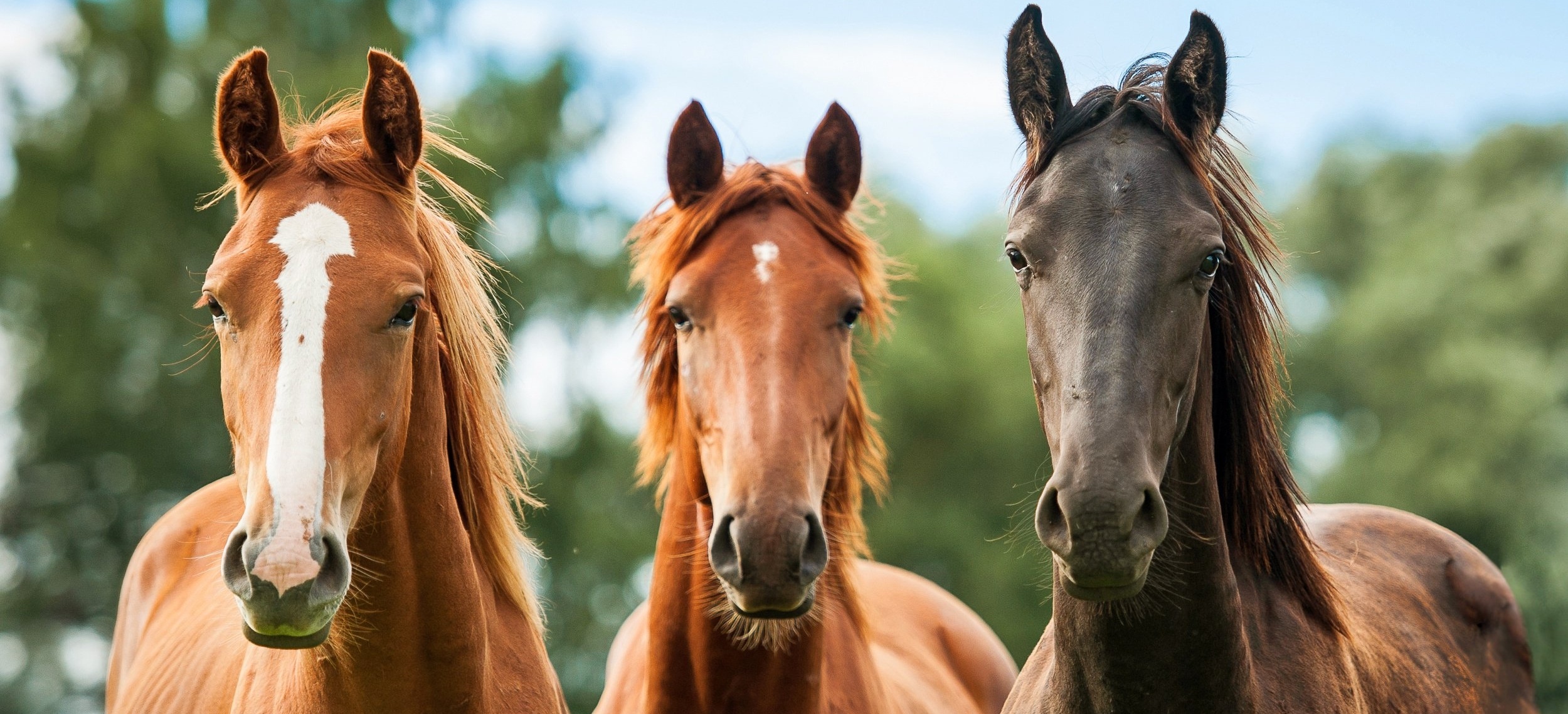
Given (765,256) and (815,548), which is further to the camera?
(765,256)

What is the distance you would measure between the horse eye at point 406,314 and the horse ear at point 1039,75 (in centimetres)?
173

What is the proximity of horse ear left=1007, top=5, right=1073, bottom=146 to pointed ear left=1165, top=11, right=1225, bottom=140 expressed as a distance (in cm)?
29

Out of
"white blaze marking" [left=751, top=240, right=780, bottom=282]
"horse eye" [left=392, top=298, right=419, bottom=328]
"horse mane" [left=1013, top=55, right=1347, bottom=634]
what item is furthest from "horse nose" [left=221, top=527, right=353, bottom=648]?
"horse mane" [left=1013, top=55, right=1347, bottom=634]

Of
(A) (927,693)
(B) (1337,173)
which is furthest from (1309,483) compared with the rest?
(A) (927,693)

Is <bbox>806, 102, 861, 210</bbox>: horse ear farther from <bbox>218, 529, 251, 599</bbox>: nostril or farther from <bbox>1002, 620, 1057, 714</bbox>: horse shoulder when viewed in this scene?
<bbox>218, 529, 251, 599</bbox>: nostril

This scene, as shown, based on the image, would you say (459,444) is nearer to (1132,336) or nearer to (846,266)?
(846,266)

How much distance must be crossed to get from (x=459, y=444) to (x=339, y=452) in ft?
3.05

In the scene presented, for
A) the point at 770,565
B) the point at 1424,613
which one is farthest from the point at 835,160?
the point at 1424,613

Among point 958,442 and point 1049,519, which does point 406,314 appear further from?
point 958,442

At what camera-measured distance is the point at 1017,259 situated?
317 centimetres

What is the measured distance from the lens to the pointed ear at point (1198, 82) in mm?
3160

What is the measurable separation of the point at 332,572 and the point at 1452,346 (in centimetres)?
2234

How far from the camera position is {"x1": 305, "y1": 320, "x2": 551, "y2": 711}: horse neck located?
3150 millimetres

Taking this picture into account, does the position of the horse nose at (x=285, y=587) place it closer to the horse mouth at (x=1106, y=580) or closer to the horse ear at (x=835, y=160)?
the horse mouth at (x=1106, y=580)
